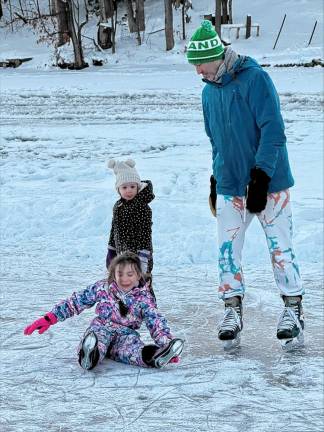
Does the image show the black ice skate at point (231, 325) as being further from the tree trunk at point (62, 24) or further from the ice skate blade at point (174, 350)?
the tree trunk at point (62, 24)

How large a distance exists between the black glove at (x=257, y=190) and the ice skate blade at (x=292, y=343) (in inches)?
31.1

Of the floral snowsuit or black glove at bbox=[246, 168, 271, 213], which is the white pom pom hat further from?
black glove at bbox=[246, 168, 271, 213]

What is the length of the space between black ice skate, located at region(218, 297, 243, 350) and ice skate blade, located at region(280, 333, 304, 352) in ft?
0.83

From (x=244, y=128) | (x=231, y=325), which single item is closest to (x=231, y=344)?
(x=231, y=325)

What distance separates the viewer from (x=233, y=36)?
1225 inches

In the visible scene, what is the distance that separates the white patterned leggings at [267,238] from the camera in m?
4.52

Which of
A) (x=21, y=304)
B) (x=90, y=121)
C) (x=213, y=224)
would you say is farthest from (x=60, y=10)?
(x=21, y=304)

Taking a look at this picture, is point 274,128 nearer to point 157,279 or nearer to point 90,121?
point 157,279

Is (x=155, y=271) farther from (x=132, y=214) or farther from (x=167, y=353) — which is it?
(x=167, y=353)

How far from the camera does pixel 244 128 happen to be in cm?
439

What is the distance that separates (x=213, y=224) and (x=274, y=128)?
3.46m

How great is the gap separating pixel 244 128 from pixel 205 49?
0.45m

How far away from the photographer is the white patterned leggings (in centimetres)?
452

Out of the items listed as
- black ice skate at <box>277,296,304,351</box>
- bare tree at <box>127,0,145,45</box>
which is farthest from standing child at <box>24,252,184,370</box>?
bare tree at <box>127,0,145,45</box>
